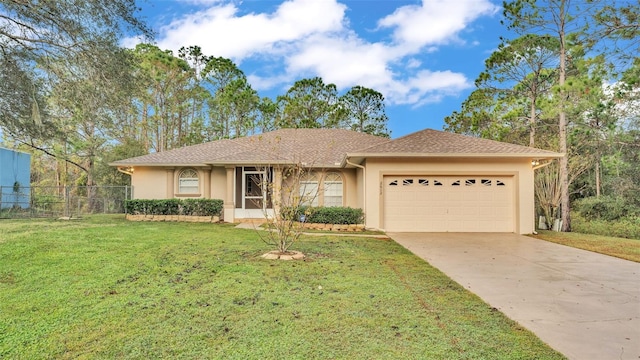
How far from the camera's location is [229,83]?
28750 mm

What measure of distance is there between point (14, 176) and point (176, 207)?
11980 millimetres

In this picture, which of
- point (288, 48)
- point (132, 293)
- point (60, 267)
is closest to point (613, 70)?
point (132, 293)

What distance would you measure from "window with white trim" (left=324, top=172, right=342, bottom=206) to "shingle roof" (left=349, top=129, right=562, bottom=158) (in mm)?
3105

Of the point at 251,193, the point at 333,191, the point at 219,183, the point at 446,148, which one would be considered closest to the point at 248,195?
the point at 251,193

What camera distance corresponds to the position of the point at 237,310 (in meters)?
4.12

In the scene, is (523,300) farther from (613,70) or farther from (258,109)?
(258,109)

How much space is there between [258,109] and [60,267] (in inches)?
969

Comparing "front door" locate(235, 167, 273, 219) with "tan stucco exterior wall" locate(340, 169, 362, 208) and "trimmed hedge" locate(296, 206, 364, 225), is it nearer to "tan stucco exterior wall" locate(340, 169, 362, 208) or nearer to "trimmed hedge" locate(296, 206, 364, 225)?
"trimmed hedge" locate(296, 206, 364, 225)

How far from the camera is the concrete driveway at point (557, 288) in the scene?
349 cm

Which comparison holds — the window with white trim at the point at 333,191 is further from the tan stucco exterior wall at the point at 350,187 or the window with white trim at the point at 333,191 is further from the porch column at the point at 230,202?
the porch column at the point at 230,202

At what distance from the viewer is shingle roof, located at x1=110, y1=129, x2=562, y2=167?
483 inches

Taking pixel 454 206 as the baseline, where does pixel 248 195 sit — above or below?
above

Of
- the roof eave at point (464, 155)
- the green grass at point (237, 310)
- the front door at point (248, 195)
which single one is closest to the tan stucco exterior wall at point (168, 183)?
the front door at point (248, 195)

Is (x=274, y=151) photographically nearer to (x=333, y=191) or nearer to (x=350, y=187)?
(x=333, y=191)
